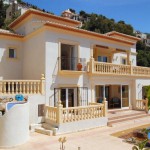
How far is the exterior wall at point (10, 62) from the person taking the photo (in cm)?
2003

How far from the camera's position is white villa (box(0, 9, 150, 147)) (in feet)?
53.0

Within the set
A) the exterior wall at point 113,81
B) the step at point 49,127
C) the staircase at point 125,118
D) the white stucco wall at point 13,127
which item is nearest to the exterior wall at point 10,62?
the step at point 49,127

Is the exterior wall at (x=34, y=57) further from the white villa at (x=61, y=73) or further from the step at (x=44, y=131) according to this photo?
the step at (x=44, y=131)

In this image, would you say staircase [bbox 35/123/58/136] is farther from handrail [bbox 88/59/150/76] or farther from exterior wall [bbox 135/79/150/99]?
exterior wall [bbox 135/79/150/99]

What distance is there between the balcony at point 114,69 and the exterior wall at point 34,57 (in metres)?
4.75

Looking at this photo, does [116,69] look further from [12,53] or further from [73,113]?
[12,53]

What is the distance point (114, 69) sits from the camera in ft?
72.2

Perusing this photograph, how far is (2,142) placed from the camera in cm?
1166

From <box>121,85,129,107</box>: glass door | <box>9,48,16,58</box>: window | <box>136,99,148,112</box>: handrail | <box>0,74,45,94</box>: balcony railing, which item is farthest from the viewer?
<box>121,85,129,107</box>: glass door

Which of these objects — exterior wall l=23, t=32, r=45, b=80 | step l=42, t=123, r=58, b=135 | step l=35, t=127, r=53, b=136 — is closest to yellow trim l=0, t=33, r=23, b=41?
exterior wall l=23, t=32, r=45, b=80

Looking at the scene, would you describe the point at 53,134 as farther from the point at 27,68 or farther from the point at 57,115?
the point at 27,68

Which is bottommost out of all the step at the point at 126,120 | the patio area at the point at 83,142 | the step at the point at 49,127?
the patio area at the point at 83,142

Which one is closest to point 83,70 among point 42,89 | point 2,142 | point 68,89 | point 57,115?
point 68,89

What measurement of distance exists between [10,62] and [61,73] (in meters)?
5.76
